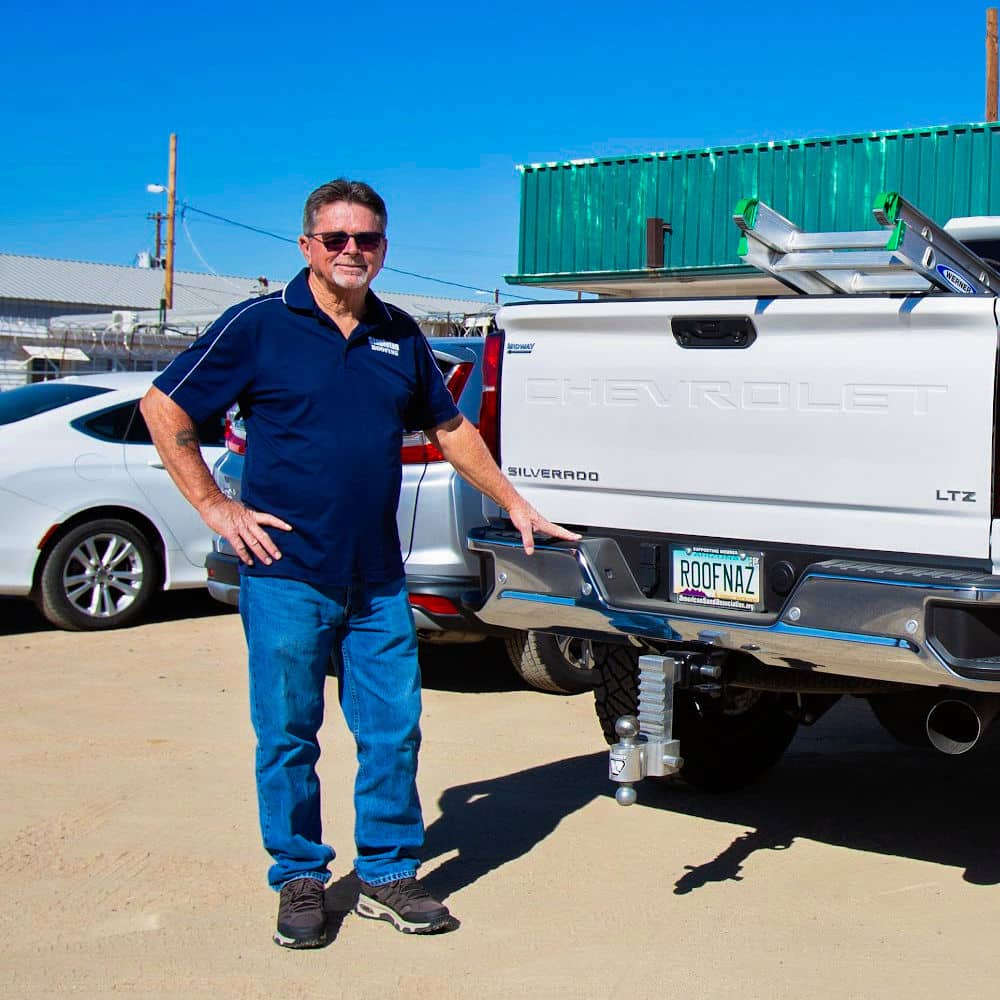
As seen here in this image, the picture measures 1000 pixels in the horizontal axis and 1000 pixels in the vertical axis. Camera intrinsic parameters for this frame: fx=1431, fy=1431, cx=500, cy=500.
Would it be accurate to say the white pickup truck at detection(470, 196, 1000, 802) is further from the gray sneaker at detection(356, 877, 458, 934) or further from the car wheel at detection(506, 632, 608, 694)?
the car wheel at detection(506, 632, 608, 694)

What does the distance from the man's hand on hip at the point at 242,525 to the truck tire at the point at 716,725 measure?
1464 mm

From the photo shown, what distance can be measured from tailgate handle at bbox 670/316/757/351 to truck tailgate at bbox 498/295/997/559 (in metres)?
0.02

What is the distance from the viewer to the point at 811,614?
157 inches

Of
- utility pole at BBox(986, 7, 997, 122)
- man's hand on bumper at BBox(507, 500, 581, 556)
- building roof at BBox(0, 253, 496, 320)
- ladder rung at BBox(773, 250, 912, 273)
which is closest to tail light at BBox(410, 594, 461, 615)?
man's hand on bumper at BBox(507, 500, 581, 556)

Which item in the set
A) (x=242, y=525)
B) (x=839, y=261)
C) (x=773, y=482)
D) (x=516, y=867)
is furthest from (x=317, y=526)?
(x=839, y=261)

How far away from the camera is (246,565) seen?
3.97m

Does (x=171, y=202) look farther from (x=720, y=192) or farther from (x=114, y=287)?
(x=720, y=192)

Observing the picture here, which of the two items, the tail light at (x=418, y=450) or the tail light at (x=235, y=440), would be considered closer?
the tail light at (x=418, y=450)

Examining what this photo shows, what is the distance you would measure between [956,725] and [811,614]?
0.74 meters

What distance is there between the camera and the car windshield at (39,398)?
8.84m

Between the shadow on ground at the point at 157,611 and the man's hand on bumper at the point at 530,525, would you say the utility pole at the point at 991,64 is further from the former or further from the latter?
the man's hand on bumper at the point at 530,525

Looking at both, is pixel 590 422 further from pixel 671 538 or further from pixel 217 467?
pixel 217 467

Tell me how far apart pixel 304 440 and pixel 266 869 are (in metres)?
1.49

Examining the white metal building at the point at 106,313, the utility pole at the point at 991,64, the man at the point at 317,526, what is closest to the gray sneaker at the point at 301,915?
the man at the point at 317,526
